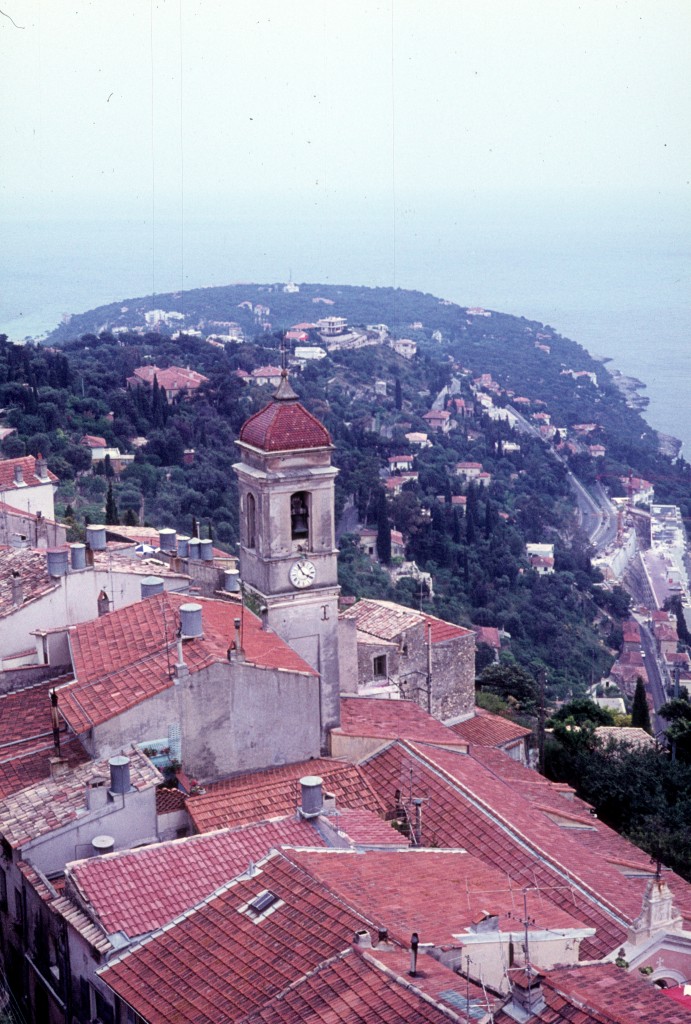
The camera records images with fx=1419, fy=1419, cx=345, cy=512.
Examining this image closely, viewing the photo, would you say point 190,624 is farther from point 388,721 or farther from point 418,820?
point 388,721

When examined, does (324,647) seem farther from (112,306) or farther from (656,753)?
(112,306)

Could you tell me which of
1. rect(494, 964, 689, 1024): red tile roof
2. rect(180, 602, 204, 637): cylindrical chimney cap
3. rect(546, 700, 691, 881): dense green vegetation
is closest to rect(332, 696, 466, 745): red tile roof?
rect(180, 602, 204, 637): cylindrical chimney cap

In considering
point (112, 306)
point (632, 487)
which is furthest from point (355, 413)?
point (112, 306)

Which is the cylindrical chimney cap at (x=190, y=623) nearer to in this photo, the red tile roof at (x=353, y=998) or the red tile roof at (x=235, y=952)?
the red tile roof at (x=235, y=952)

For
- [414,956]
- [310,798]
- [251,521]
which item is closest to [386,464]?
[251,521]

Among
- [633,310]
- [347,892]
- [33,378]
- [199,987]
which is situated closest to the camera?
[199,987]

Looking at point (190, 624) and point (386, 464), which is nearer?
point (190, 624)
